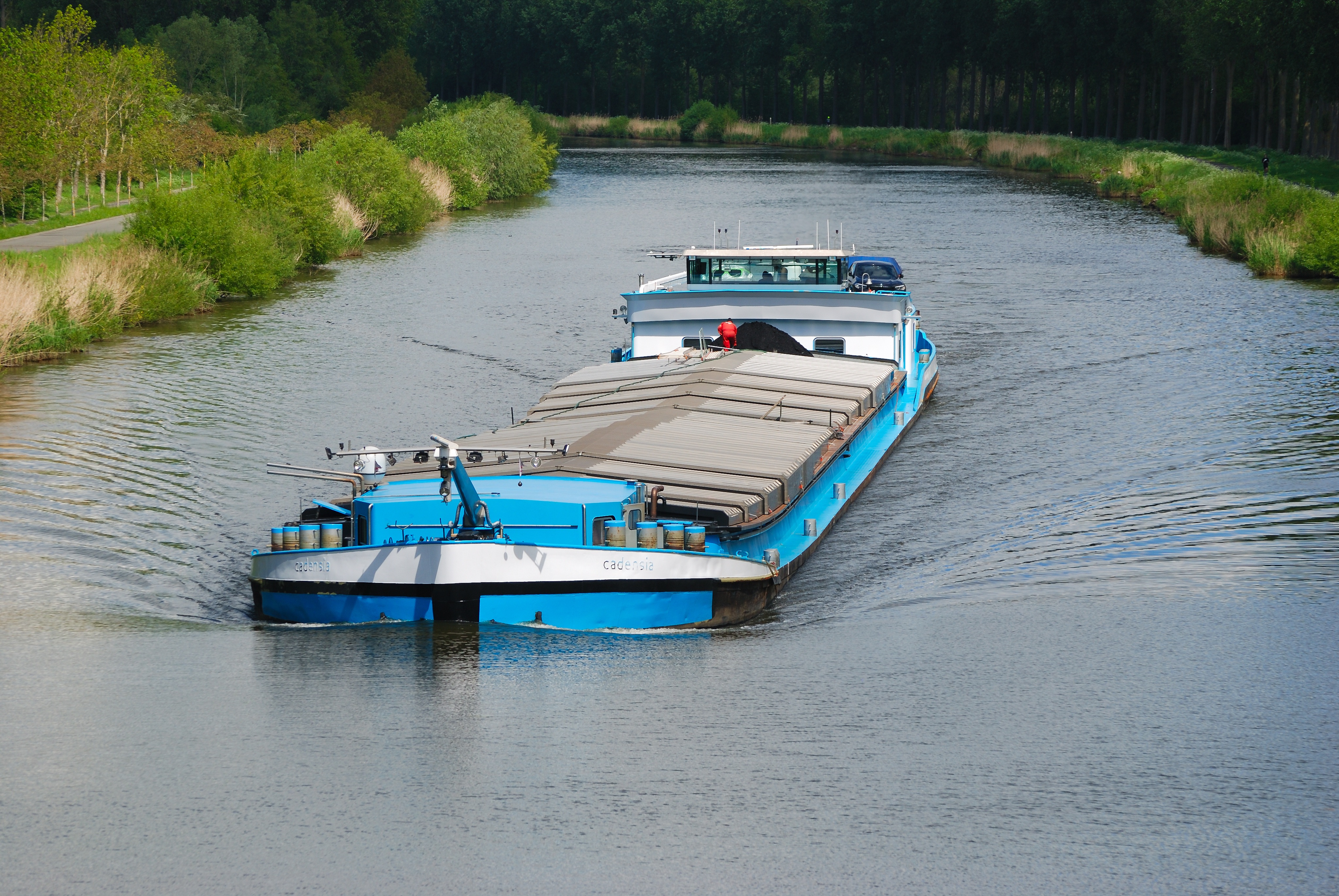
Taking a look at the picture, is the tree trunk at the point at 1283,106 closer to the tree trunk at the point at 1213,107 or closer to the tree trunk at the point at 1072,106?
the tree trunk at the point at 1213,107

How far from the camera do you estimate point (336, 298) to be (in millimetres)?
49625

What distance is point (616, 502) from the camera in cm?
1877

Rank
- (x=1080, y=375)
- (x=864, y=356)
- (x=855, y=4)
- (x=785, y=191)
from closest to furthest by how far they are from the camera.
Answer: (x=864, y=356) < (x=1080, y=375) < (x=785, y=191) < (x=855, y=4)

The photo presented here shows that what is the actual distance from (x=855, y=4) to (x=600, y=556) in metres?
149

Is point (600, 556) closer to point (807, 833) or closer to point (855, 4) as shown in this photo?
point (807, 833)

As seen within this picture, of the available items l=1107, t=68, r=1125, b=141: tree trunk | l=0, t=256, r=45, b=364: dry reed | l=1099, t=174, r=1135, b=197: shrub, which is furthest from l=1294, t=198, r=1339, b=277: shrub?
l=1107, t=68, r=1125, b=141: tree trunk

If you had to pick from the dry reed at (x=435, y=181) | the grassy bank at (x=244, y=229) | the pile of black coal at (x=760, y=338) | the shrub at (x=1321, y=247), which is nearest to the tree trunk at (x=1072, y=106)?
the grassy bank at (x=244, y=229)

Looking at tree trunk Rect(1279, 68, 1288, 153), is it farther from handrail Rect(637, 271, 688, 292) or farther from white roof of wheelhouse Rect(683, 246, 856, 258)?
handrail Rect(637, 271, 688, 292)

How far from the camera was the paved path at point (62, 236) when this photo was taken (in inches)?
1917

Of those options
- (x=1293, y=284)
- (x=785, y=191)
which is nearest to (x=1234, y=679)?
(x=1293, y=284)

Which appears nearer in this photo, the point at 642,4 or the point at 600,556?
the point at 600,556

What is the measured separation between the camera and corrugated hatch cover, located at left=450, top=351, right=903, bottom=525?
20.7 metres

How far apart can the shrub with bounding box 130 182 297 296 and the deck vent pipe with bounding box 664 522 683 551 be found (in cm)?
3298

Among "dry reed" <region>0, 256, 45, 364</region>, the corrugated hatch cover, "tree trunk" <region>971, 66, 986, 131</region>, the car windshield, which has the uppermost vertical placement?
"tree trunk" <region>971, 66, 986, 131</region>
